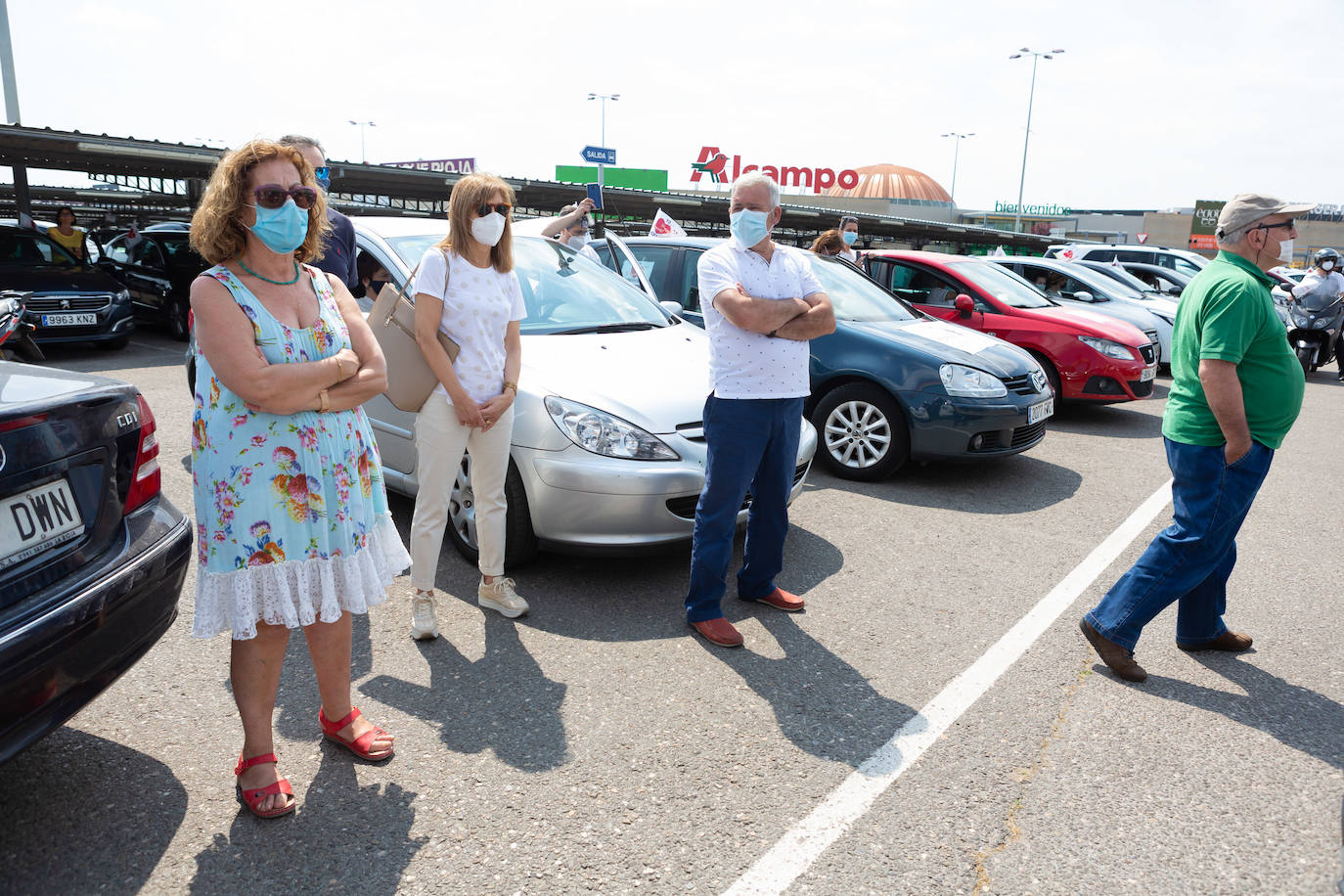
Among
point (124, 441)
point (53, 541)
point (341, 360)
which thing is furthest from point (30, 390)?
point (341, 360)

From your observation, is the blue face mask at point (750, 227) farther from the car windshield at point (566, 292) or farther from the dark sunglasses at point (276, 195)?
the dark sunglasses at point (276, 195)

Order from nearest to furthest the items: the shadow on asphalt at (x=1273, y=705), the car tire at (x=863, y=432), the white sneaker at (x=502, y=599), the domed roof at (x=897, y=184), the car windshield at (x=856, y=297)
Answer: the shadow on asphalt at (x=1273, y=705)
the white sneaker at (x=502, y=599)
the car tire at (x=863, y=432)
the car windshield at (x=856, y=297)
the domed roof at (x=897, y=184)

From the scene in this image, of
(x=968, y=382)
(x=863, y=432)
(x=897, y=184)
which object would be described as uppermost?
(x=897, y=184)

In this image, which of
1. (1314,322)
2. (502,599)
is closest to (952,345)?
(502,599)

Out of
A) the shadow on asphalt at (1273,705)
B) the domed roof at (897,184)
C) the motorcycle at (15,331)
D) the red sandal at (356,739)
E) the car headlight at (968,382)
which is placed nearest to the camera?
the red sandal at (356,739)

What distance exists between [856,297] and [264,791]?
5.47 m

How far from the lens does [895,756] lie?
288 cm

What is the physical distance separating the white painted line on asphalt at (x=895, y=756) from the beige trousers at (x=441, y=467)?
1.77 meters

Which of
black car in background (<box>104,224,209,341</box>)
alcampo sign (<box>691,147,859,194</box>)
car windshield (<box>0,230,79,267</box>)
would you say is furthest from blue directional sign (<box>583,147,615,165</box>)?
alcampo sign (<box>691,147,859,194</box>)

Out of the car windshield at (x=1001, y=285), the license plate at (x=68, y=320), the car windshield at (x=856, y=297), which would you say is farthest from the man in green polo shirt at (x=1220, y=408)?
the license plate at (x=68, y=320)

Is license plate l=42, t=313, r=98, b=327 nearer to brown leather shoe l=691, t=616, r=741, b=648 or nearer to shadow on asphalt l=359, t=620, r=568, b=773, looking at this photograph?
shadow on asphalt l=359, t=620, r=568, b=773

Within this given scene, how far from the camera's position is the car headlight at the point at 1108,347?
8.23 m

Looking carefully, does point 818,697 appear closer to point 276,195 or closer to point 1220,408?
point 1220,408

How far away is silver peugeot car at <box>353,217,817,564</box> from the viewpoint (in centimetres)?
389
